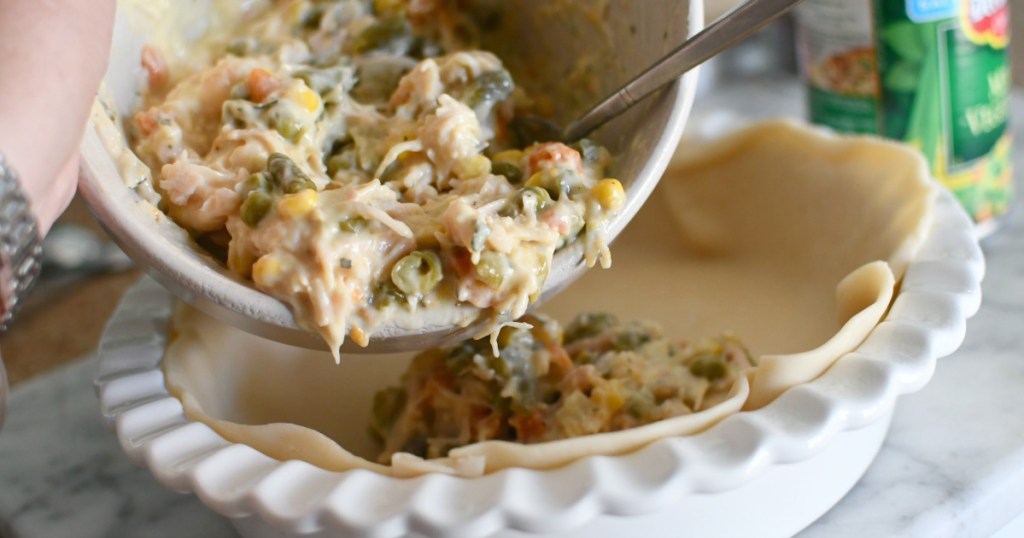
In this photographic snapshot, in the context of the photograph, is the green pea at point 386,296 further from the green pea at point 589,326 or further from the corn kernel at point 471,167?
the green pea at point 589,326

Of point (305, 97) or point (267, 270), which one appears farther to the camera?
point (305, 97)

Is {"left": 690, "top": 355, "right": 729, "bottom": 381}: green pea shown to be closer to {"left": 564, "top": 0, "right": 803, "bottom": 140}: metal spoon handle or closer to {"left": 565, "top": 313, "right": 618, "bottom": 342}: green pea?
{"left": 565, "top": 313, "right": 618, "bottom": 342}: green pea

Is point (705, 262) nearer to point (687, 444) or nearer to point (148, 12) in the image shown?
point (687, 444)

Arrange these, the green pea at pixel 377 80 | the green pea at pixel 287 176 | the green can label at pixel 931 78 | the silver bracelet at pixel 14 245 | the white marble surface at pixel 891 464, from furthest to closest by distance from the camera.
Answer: the green can label at pixel 931 78 < the green pea at pixel 377 80 < the white marble surface at pixel 891 464 < the green pea at pixel 287 176 < the silver bracelet at pixel 14 245

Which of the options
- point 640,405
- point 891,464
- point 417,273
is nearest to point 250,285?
point 417,273

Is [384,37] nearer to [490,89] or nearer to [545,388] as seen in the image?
[490,89]

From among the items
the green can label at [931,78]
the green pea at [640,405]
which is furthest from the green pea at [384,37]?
the green can label at [931,78]
